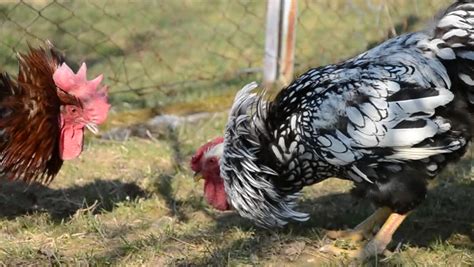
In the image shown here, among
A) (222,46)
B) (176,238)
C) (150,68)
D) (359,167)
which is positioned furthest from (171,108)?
(359,167)

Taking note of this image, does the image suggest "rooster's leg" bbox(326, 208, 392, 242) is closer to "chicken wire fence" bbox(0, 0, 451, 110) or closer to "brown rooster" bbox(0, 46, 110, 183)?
"brown rooster" bbox(0, 46, 110, 183)

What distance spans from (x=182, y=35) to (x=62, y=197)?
296 centimetres

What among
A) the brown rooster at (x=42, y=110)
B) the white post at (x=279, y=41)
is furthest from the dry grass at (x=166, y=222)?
the white post at (x=279, y=41)

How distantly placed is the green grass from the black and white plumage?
13.7 inches

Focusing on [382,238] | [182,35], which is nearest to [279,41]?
[182,35]

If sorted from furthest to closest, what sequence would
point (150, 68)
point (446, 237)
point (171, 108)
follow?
point (150, 68), point (171, 108), point (446, 237)

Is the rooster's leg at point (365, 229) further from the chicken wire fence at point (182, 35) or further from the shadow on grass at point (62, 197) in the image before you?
the chicken wire fence at point (182, 35)

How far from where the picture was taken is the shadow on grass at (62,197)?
3934mm

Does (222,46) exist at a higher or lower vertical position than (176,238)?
higher

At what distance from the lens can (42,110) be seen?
3.37 meters

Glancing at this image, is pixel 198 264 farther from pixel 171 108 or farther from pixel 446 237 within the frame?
pixel 171 108

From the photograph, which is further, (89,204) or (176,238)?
(89,204)

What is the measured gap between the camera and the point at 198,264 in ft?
10.9

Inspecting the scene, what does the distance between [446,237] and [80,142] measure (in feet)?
5.77
